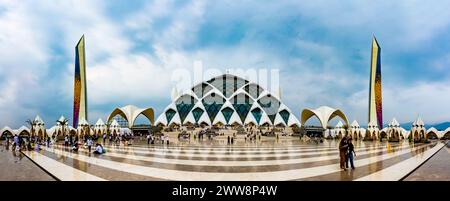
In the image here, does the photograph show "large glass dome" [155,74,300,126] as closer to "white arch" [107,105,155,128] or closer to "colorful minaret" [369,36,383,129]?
"white arch" [107,105,155,128]

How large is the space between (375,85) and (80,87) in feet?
167

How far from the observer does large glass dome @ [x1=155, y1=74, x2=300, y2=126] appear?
57969 mm

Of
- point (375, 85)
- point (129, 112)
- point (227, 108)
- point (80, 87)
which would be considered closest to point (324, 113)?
point (375, 85)

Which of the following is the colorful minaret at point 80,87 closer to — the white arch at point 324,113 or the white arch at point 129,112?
the white arch at point 129,112

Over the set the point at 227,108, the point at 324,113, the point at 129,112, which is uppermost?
the point at 227,108

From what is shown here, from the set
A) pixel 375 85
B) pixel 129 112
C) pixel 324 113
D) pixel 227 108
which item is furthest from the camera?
pixel 227 108

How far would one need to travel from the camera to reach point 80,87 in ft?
148

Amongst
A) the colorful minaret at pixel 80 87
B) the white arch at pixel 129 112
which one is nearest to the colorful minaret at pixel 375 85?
the white arch at pixel 129 112

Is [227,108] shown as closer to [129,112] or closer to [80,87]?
[129,112]

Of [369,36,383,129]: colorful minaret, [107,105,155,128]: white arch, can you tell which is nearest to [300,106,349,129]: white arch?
[369,36,383,129]: colorful minaret
